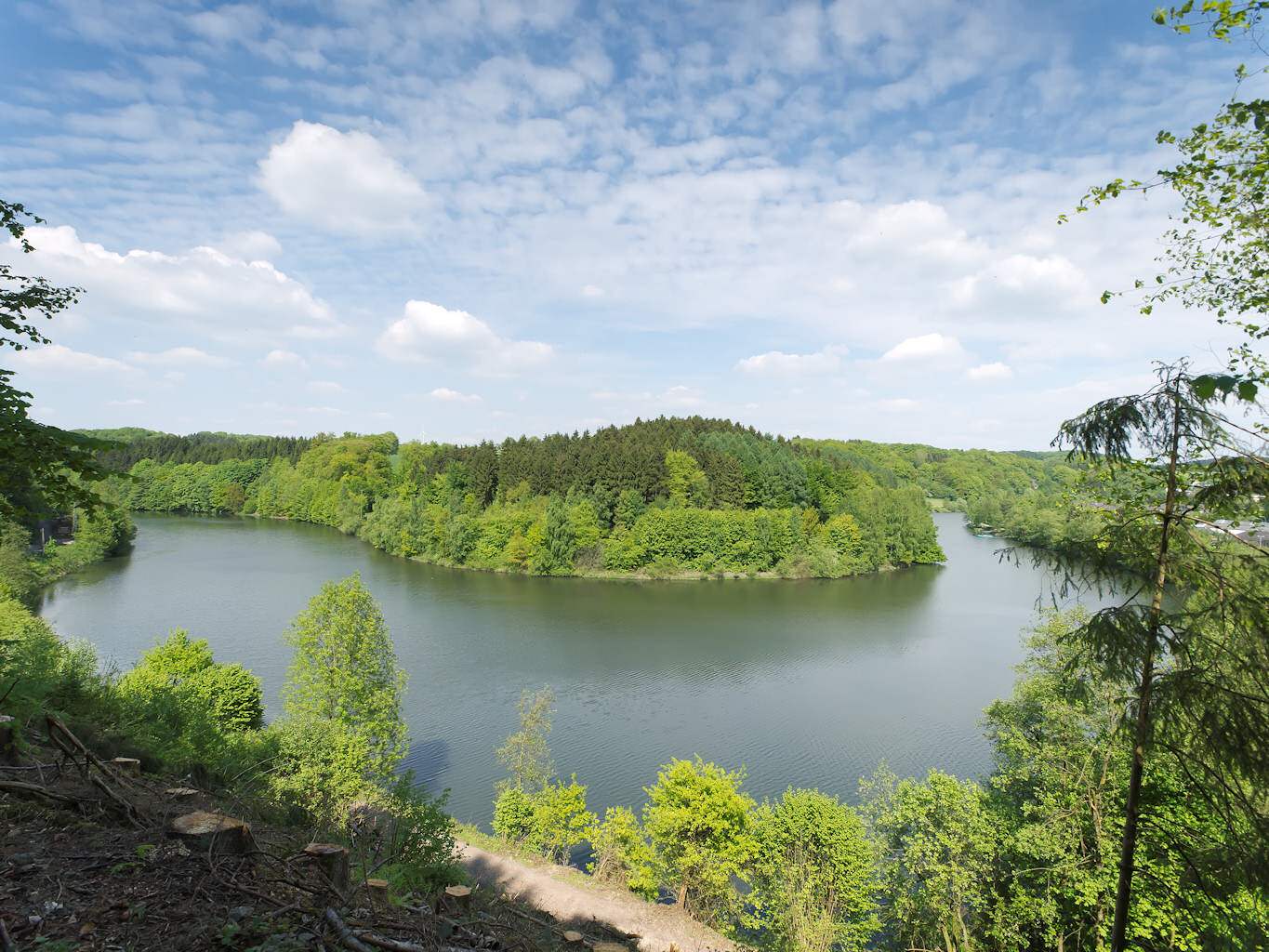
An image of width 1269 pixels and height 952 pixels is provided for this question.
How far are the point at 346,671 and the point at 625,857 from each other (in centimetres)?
795

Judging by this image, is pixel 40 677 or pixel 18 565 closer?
pixel 40 677

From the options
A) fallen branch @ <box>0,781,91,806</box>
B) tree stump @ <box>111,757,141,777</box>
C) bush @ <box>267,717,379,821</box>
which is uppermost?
fallen branch @ <box>0,781,91,806</box>

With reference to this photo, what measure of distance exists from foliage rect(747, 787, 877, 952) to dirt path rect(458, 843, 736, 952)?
114 centimetres

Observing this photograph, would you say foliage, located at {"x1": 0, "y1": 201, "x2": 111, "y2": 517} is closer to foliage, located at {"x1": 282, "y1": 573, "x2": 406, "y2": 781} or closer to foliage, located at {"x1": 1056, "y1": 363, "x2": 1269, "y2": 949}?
foliage, located at {"x1": 1056, "y1": 363, "x2": 1269, "y2": 949}

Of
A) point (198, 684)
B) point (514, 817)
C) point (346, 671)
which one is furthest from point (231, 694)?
point (514, 817)

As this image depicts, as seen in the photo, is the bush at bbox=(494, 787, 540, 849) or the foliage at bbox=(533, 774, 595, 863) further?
the bush at bbox=(494, 787, 540, 849)

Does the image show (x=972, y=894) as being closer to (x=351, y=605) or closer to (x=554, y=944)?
(x=554, y=944)

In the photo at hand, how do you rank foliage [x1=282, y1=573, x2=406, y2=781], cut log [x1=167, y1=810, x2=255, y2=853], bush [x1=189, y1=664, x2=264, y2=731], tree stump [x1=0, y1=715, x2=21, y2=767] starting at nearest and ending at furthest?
cut log [x1=167, y1=810, x2=255, y2=853]
tree stump [x1=0, y1=715, x2=21, y2=767]
foliage [x1=282, y1=573, x2=406, y2=781]
bush [x1=189, y1=664, x2=264, y2=731]

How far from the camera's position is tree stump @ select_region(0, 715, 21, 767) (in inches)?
192

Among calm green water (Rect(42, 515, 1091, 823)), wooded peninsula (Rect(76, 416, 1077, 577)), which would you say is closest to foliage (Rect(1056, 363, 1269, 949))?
calm green water (Rect(42, 515, 1091, 823))

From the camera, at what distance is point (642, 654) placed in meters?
27.3

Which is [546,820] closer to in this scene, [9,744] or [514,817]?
[514,817]

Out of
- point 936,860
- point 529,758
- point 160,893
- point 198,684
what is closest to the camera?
point 160,893

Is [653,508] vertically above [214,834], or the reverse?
[653,508]
